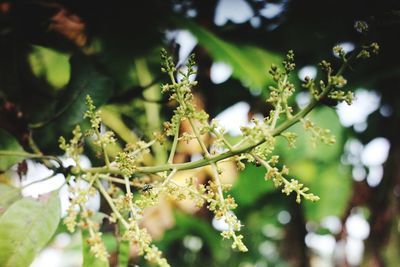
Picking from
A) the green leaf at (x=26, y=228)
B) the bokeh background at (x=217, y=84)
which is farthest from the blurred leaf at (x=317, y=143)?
the green leaf at (x=26, y=228)

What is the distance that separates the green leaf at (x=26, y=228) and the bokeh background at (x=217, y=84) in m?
0.25

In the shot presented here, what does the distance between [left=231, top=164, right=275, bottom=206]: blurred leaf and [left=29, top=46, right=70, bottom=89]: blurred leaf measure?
1202 mm

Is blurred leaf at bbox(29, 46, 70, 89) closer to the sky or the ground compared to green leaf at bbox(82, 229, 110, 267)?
closer to the sky

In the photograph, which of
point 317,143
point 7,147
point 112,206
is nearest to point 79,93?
point 7,147

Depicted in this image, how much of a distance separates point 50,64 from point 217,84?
2.53 ft

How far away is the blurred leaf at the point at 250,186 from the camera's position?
2389 millimetres

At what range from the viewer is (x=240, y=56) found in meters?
1.73

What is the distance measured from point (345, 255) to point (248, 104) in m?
1.45

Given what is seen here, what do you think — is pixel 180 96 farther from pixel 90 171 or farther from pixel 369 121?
pixel 369 121

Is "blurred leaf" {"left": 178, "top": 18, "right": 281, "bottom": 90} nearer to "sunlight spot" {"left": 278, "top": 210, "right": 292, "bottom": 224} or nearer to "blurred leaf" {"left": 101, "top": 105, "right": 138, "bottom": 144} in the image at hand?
"blurred leaf" {"left": 101, "top": 105, "right": 138, "bottom": 144}

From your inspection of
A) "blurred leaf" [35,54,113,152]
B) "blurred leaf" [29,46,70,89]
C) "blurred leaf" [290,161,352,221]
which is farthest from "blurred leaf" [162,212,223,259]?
"blurred leaf" [35,54,113,152]

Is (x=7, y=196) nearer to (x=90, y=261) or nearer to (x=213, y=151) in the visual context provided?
(x=90, y=261)

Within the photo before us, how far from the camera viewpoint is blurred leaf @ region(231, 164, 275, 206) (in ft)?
7.84

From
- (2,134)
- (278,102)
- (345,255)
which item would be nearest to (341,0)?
(278,102)
